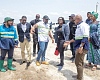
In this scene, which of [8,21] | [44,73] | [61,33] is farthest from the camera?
[61,33]

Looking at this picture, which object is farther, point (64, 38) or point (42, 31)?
point (42, 31)

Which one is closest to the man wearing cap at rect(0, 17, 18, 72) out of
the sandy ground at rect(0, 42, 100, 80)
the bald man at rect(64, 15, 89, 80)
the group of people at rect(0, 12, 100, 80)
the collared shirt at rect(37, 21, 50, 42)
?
the group of people at rect(0, 12, 100, 80)

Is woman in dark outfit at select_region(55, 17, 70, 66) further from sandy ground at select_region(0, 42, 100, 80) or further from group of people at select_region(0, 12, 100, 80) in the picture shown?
sandy ground at select_region(0, 42, 100, 80)

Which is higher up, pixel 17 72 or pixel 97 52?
pixel 97 52

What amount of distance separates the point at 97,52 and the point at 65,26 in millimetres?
1578

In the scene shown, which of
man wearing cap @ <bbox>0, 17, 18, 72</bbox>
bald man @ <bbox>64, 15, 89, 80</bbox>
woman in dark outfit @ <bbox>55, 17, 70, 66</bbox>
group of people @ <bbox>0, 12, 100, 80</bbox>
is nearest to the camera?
bald man @ <bbox>64, 15, 89, 80</bbox>

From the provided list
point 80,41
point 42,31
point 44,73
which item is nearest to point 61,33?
point 42,31

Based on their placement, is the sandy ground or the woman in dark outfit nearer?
the sandy ground

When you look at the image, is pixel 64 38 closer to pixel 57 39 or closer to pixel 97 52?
pixel 57 39

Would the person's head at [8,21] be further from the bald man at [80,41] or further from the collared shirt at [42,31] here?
the bald man at [80,41]

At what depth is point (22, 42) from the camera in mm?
7051

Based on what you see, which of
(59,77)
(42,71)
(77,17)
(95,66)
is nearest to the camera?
(77,17)

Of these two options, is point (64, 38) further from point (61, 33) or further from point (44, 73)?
point (44, 73)

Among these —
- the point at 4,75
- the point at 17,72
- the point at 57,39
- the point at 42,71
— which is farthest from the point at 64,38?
the point at 4,75
